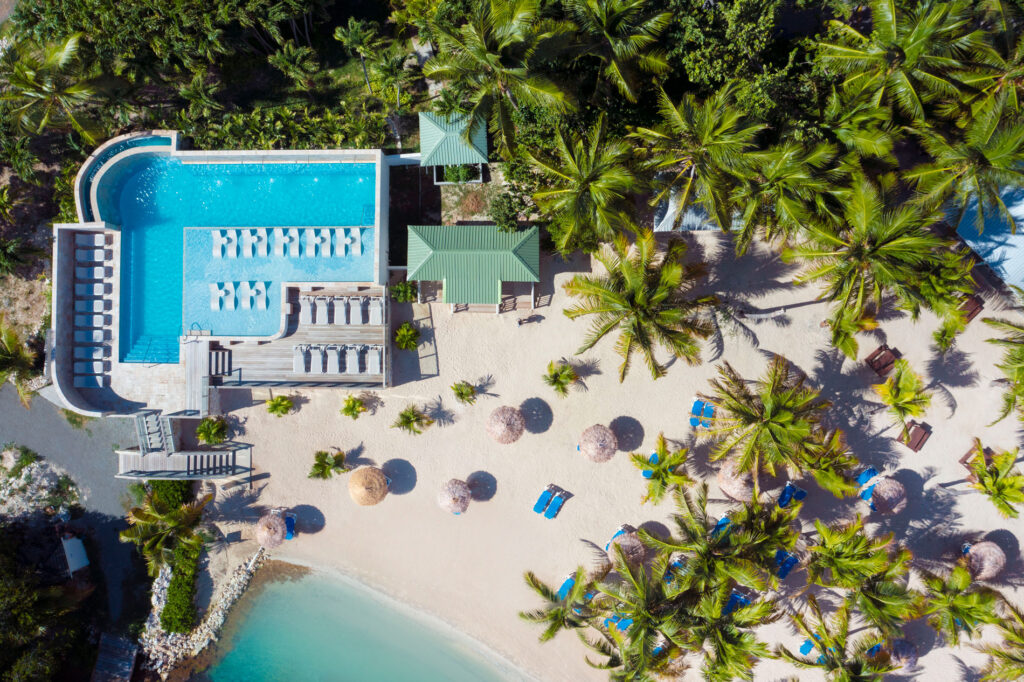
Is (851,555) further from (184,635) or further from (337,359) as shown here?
(184,635)

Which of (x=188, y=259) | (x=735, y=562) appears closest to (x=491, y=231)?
(x=188, y=259)

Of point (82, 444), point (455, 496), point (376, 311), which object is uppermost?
point (376, 311)

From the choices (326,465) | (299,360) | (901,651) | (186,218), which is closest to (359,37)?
(186,218)

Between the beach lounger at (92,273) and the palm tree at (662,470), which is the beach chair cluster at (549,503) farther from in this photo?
the beach lounger at (92,273)

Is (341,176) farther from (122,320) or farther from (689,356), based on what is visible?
(689,356)

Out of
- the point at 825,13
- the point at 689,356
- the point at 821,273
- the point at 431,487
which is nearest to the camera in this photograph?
the point at 821,273

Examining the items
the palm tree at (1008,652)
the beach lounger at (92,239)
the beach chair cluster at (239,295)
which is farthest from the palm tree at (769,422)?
the beach lounger at (92,239)
